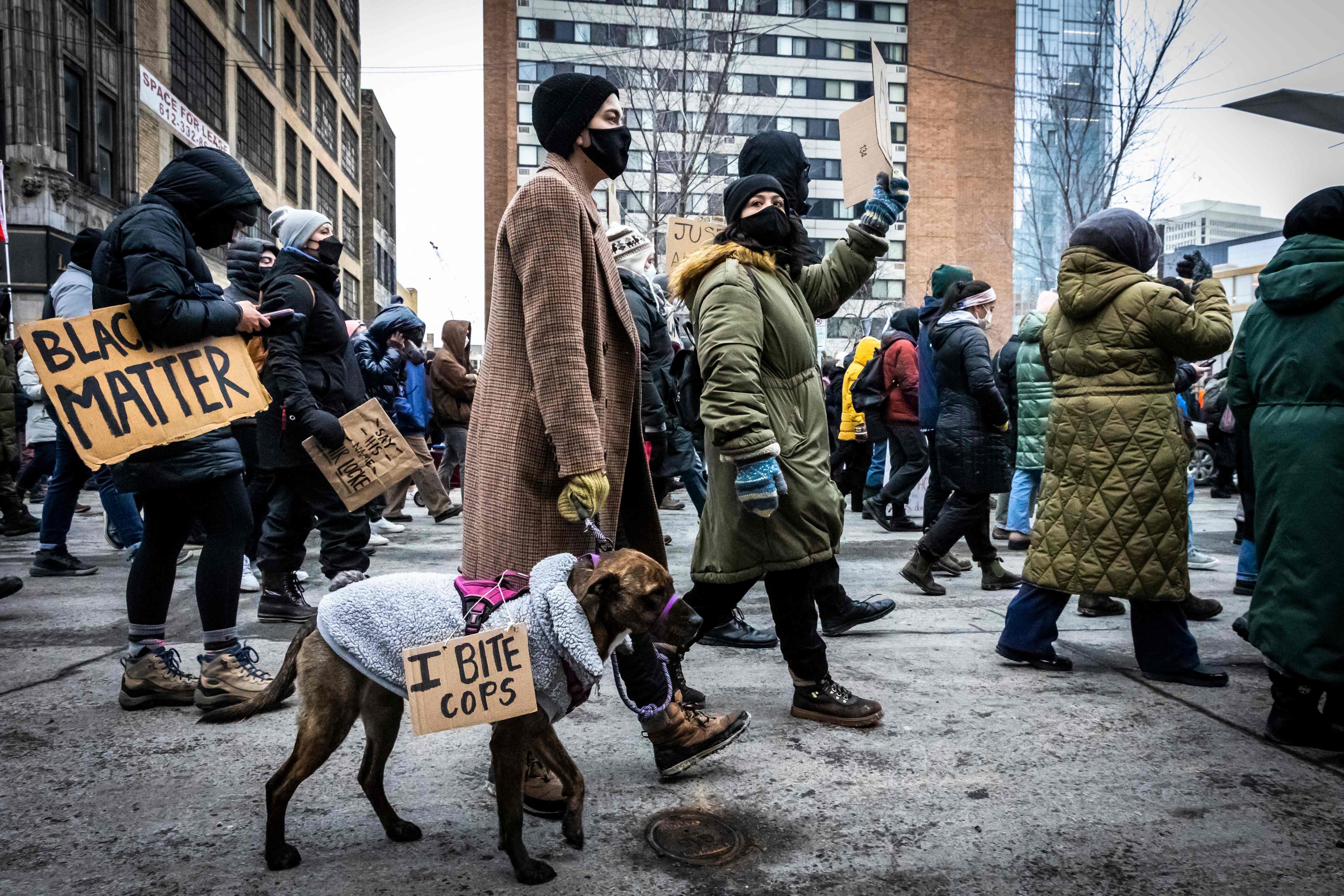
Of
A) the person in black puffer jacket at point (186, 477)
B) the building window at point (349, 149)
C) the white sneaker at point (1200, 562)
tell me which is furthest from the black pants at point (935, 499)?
the building window at point (349, 149)

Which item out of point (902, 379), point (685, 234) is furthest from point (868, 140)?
point (685, 234)

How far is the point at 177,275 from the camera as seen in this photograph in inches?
139

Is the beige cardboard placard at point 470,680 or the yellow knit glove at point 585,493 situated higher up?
the yellow knit glove at point 585,493

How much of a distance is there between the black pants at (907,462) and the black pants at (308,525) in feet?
17.1

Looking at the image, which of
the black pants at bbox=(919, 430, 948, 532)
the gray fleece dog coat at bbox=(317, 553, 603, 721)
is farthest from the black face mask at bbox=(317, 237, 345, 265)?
the black pants at bbox=(919, 430, 948, 532)

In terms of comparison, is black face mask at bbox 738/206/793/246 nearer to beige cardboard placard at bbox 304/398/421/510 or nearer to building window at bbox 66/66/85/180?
beige cardboard placard at bbox 304/398/421/510

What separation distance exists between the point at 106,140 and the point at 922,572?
70.4 ft

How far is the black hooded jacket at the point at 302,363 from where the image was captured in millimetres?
4898

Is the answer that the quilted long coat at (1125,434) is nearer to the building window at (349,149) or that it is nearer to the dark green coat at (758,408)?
the dark green coat at (758,408)

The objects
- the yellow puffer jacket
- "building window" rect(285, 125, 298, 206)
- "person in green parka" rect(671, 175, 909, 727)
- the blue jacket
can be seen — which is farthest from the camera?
"building window" rect(285, 125, 298, 206)

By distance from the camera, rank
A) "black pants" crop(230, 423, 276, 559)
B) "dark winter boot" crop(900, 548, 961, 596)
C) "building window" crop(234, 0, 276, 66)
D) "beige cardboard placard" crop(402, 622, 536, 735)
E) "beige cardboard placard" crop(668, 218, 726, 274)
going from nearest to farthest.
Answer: "beige cardboard placard" crop(402, 622, 536, 735)
"black pants" crop(230, 423, 276, 559)
"dark winter boot" crop(900, 548, 961, 596)
"beige cardboard placard" crop(668, 218, 726, 274)
"building window" crop(234, 0, 276, 66)

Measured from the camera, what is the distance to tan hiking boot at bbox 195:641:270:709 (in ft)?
11.9

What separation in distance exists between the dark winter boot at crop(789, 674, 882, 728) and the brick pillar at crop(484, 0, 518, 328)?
165ft

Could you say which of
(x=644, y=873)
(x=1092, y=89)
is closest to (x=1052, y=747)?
(x=644, y=873)
